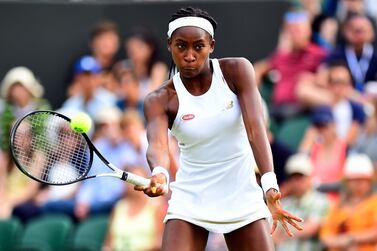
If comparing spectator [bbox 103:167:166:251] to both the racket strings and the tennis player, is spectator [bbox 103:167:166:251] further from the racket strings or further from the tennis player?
the tennis player

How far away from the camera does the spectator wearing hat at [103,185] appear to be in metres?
12.0

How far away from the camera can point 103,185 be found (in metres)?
12.1

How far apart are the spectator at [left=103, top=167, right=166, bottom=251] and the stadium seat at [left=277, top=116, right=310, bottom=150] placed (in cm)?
146

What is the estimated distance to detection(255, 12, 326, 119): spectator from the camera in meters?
12.1

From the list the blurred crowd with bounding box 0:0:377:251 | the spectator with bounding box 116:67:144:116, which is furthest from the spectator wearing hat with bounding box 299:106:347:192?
the spectator with bounding box 116:67:144:116

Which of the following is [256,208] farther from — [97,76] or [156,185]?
[97,76]

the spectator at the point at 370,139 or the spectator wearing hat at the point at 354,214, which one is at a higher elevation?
the spectator at the point at 370,139

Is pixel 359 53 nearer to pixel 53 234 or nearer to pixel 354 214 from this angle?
pixel 354 214

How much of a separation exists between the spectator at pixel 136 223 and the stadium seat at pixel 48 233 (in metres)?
0.55

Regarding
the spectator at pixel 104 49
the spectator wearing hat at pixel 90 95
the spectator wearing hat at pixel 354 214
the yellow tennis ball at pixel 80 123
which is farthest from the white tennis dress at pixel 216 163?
the spectator at pixel 104 49

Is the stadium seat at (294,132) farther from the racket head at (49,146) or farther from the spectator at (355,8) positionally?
the racket head at (49,146)

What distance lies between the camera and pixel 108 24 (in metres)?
13.6

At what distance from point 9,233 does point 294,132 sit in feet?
10.5

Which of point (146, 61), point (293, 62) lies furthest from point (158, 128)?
point (146, 61)
